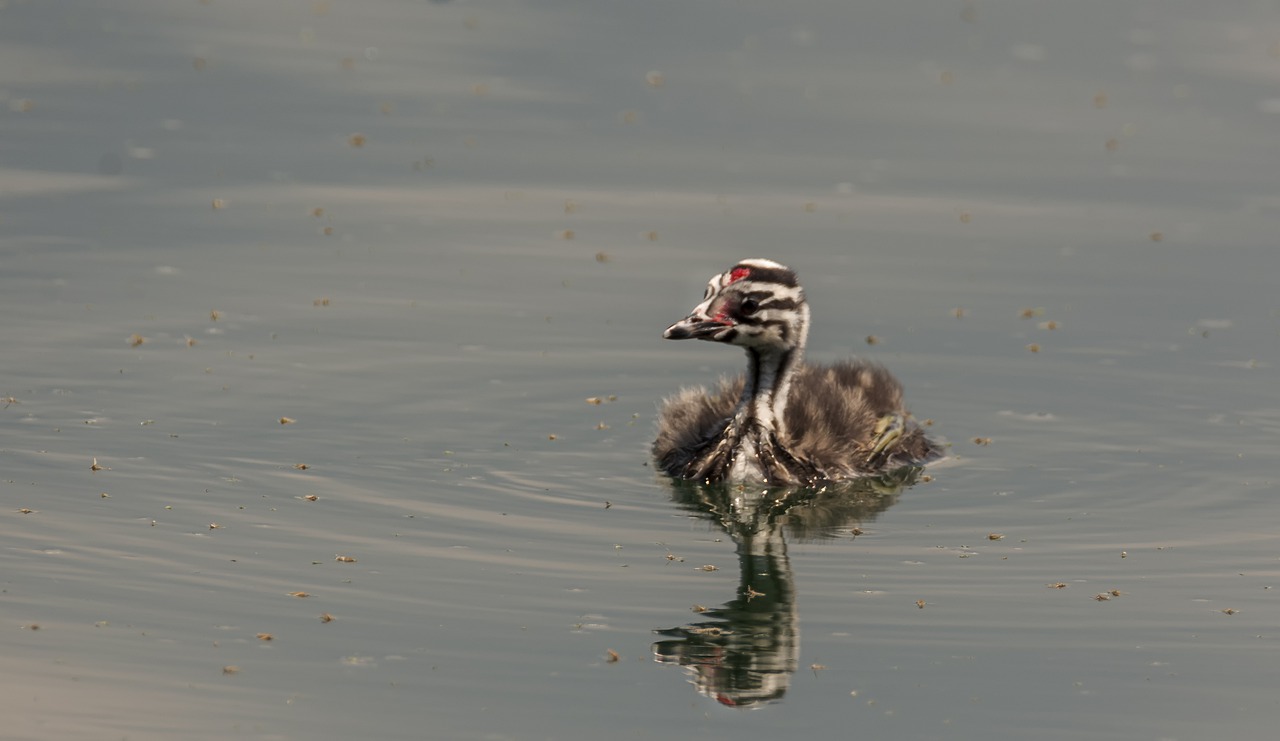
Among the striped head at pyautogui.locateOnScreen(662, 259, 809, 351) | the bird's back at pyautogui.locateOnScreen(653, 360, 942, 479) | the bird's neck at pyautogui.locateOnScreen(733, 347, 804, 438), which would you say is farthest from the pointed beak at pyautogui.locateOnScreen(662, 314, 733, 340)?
the bird's back at pyautogui.locateOnScreen(653, 360, 942, 479)

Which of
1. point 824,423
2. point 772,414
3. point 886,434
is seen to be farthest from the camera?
point 886,434

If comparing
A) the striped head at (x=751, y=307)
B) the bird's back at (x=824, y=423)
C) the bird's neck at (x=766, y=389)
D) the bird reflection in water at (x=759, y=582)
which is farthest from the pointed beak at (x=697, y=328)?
the bird reflection in water at (x=759, y=582)

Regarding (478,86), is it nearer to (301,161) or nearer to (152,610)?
(301,161)

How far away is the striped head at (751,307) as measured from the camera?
1370 centimetres

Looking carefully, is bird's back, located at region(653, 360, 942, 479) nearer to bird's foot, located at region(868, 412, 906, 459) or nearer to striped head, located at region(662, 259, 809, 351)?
bird's foot, located at region(868, 412, 906, 459)

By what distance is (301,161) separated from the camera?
2138 cm

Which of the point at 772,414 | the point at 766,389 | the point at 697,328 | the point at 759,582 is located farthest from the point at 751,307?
the point at 759,582

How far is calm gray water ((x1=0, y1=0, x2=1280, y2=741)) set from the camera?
10.3 meters

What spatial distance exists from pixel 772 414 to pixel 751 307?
2.42 feet

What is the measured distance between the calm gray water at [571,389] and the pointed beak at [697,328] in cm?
102

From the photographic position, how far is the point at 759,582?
39.2 ft

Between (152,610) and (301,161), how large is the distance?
11.0 m

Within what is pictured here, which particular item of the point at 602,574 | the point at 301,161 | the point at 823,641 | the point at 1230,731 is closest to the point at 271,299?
the point at 301,161

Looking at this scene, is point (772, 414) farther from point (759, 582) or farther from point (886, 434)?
point (759, 582)
